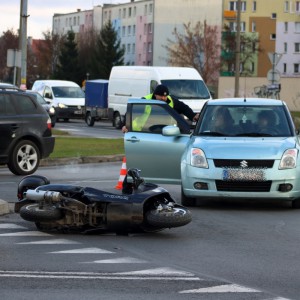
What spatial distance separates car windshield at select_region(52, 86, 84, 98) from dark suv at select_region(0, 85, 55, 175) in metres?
33.5

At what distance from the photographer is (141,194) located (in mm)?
11336

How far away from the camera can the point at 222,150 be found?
1416 centimetres

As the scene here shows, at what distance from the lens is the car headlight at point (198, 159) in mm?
14203

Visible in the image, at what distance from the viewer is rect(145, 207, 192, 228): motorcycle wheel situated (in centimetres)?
1120

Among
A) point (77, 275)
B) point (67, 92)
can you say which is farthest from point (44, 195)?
point (67, 92)

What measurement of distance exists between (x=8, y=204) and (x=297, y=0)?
5178 inches

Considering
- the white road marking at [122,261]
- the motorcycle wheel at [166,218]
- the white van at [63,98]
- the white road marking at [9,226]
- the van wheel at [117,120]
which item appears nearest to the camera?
the white road marking at [122,261]

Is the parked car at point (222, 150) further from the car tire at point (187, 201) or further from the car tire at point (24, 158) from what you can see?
the car tire at point (24, 158)

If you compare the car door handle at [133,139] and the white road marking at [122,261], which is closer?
the white road marking at [122,261]

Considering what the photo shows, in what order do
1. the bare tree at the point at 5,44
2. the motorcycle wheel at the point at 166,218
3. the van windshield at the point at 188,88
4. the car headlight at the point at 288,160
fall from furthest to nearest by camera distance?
1. the bare tree at the point at 5,44
2. the van windshield at the point at 188,88
3. the car headlight at the point at 288,160
4. the motorcycle wheel at the point at 166,218

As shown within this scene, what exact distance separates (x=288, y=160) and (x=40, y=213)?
4.27 meters

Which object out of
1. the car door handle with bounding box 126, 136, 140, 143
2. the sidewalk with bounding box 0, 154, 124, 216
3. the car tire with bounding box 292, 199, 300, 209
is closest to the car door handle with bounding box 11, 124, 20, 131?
the sidewalk with bounding box 0, 154, 124, 216

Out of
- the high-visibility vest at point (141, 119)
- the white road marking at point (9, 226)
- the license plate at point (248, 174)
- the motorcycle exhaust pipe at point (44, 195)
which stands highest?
the high-visibility vest at point (141, 119)

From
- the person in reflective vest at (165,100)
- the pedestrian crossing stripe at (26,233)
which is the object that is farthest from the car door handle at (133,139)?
the pedestrian crossing stripe at (26,233)
